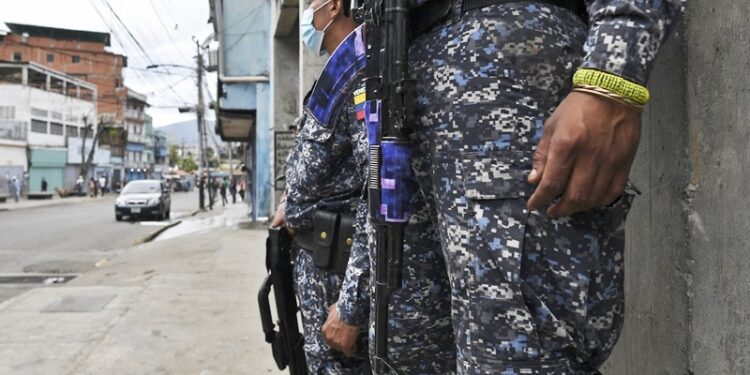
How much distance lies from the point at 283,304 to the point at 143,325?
2.31 m

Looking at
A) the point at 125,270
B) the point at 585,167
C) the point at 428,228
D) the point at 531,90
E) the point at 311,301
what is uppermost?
the point at 531,90

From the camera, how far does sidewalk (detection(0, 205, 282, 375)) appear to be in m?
3.10

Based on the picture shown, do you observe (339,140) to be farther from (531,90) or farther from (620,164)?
(620,164)

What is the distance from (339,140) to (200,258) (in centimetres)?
601

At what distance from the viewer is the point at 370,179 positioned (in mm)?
1103

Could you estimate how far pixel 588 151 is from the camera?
0.71m

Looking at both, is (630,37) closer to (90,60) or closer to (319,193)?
(319,193)

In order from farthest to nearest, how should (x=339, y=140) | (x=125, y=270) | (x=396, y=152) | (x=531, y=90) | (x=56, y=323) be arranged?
(x=125, y=270), (x=56, y=323), (x=339, y=140), (x=396, y=152), (x=531, y=90)

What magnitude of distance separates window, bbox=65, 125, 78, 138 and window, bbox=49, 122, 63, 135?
102 centimetres

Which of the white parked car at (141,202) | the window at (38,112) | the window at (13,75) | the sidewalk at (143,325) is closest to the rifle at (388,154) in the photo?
the sidewalk at (143,325)

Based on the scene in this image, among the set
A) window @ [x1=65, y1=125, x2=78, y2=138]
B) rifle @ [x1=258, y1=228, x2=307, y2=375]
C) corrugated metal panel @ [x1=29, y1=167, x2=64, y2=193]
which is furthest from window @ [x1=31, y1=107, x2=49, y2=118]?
rifle @ [x1=258, y1=228, x2=307, y2=375]

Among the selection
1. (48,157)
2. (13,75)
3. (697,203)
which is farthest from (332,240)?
(13,75)

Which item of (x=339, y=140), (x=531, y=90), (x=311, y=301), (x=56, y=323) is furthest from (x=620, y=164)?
(x=56, y=323)

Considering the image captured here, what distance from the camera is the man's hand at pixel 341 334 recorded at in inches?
52.6
